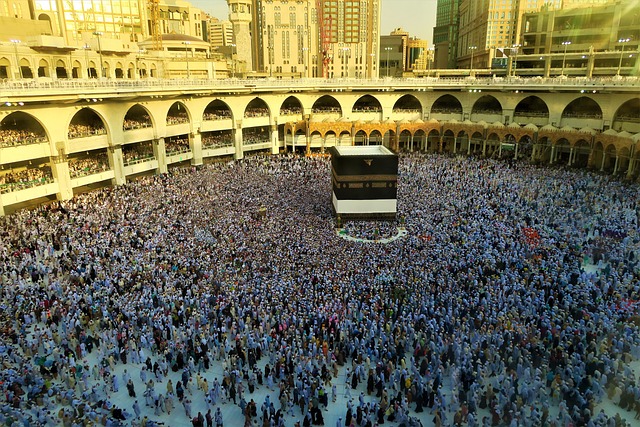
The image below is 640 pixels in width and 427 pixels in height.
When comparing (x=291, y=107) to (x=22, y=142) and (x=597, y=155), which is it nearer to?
(x=22, y=142)

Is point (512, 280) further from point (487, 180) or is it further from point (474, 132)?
point (474, 132)

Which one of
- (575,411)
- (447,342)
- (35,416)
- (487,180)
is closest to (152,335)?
(35,416)

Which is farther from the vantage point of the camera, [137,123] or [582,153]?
[582,153]

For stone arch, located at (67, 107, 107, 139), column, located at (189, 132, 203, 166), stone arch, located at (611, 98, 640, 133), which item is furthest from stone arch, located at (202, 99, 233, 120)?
stone arch, located at (611, 98, 640, 133)

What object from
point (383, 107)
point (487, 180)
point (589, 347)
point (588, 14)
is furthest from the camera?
point (588, 14)

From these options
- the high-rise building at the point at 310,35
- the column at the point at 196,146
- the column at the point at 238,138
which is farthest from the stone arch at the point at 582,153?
the high-rise building at the point at 310,35

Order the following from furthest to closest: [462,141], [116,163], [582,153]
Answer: [462,141] < [582,153] < [116,163]

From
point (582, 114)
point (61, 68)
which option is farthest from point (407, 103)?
point (61, 68)
